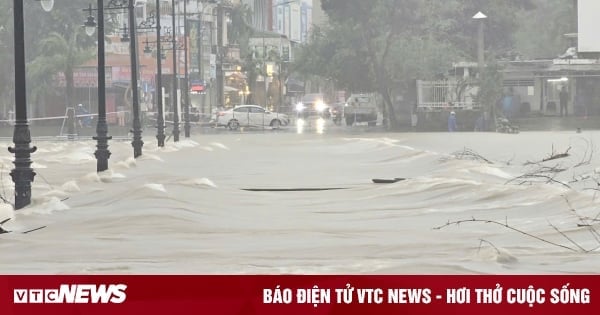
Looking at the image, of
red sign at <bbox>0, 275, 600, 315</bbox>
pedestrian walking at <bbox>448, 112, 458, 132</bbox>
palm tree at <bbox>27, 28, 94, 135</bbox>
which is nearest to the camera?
red sign at <bbox>0, 275, 600, 315</bbox>

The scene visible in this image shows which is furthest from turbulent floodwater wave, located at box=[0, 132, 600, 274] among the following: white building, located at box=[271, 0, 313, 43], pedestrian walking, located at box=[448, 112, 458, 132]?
white building, located at box=[271, 0, 313, 43]

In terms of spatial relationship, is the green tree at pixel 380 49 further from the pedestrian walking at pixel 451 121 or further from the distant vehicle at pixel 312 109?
the distant vehicle at pixel 312 109

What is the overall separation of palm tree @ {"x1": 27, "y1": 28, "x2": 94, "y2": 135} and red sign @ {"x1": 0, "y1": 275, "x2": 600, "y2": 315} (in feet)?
217

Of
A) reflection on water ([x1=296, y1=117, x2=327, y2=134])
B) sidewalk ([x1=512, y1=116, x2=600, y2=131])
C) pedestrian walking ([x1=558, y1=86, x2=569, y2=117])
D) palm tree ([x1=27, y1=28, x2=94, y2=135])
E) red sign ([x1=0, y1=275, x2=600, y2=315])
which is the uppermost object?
palm tree ([x1=27, y1=28, x2=94, y2=135])

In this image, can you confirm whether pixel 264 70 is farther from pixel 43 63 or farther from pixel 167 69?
pixel 43 63

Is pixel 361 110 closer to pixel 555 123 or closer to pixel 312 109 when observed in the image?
pixel 555 123

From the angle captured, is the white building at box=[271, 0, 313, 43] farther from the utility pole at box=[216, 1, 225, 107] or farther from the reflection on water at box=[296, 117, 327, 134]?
the reflection on water at box=[296, 117, 327, 134]

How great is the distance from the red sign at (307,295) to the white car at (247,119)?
61.4m

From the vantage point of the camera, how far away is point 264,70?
10194 cm

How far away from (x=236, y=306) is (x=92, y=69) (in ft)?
244

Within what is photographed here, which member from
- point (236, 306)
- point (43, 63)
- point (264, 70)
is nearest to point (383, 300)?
point (236, 306)

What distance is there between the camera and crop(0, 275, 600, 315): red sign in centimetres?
802

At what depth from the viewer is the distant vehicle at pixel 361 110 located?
7481 centimetres

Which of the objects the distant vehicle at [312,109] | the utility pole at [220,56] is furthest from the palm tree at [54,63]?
the distant vehicle at [312,109]
